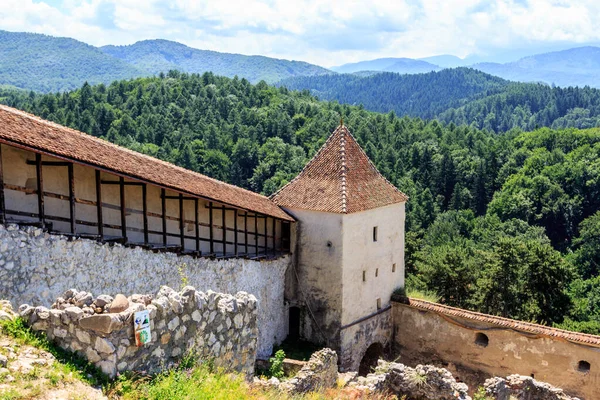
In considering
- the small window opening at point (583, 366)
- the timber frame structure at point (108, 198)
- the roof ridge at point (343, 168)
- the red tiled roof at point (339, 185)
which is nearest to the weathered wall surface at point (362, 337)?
the red tiled roof at point (339, 185)

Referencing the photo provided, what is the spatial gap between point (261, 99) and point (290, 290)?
98068 mm

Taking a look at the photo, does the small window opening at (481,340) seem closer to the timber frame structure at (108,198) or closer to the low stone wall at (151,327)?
the timber frame structure at (108,198)

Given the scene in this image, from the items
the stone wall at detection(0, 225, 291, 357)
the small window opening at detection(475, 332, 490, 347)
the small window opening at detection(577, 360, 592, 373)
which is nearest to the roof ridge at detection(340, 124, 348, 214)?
the stone wall at detection(0, 225, 291, 357)

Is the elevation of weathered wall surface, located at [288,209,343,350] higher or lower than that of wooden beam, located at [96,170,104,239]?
lower

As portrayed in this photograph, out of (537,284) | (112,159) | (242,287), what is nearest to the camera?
(112,159)

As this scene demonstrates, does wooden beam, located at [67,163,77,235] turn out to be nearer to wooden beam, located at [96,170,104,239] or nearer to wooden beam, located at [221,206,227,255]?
wooden beam, located at [96,170,104,239]

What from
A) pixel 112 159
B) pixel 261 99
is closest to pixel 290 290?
pixel 112 159

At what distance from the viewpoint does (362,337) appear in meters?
29.2

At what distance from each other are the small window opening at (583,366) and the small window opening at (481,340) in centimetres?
394

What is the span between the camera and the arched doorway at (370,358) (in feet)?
98.8

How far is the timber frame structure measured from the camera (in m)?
15.0

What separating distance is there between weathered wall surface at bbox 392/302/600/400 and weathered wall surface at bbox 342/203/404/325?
1519 mm

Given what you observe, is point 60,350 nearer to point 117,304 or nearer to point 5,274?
point 117,304

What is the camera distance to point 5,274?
13.3 metres
